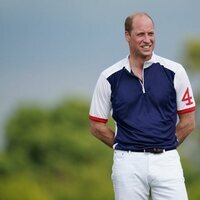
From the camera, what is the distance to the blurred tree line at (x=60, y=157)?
28.0 ft

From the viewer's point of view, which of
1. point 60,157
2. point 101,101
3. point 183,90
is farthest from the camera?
point 60,157

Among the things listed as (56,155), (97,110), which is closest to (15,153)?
(56,155)

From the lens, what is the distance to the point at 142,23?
16.6 ft

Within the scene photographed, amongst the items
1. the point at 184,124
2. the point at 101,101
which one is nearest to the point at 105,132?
the point at 101,101

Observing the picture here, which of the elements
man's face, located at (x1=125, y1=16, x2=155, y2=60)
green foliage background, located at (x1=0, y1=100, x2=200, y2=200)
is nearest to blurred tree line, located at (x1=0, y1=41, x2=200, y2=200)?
green foliage background, located at (x1=0, y1=100, x2=200, y2=200)

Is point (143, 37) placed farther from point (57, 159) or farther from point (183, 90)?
point (57, 159)

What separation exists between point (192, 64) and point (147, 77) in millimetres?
3778

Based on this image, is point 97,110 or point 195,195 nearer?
point 97,110

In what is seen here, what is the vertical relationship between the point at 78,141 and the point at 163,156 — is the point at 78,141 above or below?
below

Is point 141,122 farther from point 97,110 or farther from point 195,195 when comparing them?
point 195,195

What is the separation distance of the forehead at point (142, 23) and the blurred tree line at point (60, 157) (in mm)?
3371

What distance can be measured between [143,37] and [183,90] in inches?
15.8

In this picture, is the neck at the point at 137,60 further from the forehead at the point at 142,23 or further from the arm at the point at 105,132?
the arm at the point at 105,132

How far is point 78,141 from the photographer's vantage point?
8.80 metres
